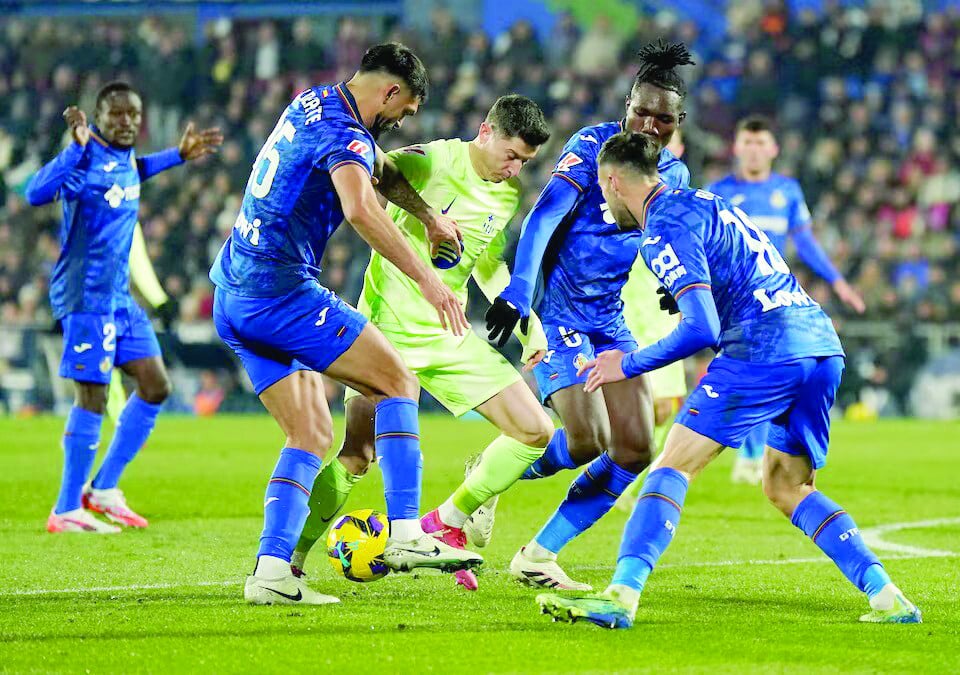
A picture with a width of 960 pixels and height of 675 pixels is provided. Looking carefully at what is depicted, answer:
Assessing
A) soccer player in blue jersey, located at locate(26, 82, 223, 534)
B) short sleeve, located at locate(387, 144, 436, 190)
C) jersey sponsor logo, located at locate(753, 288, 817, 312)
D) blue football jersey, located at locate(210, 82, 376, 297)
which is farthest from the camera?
soccer player in blue jersey, located at locate(26, 82, 223, 534)

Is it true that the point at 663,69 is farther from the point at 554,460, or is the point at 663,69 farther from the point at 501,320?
the point at 554,460

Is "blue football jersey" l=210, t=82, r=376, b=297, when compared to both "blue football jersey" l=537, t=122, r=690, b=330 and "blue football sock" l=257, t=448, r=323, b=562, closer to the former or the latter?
"blue football sock" l=257, t=448, r=323, b=562

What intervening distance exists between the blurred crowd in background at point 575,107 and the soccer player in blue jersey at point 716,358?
14.9 metres

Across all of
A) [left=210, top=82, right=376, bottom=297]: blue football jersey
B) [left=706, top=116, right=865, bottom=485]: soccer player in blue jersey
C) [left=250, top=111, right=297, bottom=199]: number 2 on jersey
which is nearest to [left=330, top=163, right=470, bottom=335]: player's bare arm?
[left=210, top=82, right=376, bottom=297]: blue football jersey

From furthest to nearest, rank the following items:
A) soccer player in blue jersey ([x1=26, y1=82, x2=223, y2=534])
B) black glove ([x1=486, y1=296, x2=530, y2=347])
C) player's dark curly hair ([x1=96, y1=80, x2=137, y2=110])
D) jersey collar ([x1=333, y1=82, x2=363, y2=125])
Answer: player's dark curly hair ([x1=96, y1=80, x2=137, y2=110]), soccer player in blue jersey ([x1=26, y1=82, x2=223, y2=534]), black glove ([x1=486, y1=296, x2=530, y2=347]), jersey collar ([x1=333, y1=82, x2=363, y2=125])

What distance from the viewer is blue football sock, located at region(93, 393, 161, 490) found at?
364 inches

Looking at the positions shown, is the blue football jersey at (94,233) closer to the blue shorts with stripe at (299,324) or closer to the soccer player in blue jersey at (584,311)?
the soccer player in blue jersey at (584,311)

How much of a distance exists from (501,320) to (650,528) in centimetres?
142

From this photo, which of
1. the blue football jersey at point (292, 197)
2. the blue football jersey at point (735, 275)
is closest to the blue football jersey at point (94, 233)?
the blue football jersey at point (292, 197)

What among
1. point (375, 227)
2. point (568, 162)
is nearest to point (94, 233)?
point (568, 162)

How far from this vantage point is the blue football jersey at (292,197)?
568cm

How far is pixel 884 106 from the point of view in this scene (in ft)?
75.2

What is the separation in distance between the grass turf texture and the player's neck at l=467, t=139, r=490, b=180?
74.3 inches

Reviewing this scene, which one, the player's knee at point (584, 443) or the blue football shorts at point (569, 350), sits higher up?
the blue football shorts at point (569, 350)
